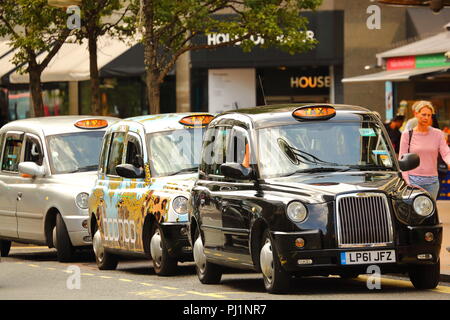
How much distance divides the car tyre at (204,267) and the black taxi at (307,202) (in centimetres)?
1

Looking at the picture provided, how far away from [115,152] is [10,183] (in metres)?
3.61

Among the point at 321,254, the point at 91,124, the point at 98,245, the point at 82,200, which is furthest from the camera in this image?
the point at 91,124

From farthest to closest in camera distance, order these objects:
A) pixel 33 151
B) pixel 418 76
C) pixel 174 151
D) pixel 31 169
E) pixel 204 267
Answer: pixel 418 76, pixel 33 151, pixel 31 169, pixel 174 151, pixel 204 267

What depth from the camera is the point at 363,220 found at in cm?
1249

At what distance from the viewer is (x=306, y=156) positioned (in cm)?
1350

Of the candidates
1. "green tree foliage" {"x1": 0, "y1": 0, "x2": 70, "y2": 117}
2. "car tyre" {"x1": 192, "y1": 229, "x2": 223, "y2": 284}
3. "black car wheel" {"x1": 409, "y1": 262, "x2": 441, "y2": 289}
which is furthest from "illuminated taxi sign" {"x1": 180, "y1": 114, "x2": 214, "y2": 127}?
"green tree foliage" {"x1": 0, "y1": 0, "x2": 70, "y2": 117}

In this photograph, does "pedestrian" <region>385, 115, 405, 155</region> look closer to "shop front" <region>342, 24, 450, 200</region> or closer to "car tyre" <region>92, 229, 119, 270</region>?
"shop front" <region>342, 24, 450, 200</region>

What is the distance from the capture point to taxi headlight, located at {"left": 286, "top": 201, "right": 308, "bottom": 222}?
12.4 metres

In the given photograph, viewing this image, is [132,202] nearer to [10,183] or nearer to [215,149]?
[215,149]

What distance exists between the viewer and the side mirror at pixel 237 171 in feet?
43.9

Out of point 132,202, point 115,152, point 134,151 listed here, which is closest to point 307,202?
point 132,202

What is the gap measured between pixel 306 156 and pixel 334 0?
2331 cm
